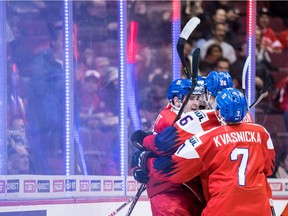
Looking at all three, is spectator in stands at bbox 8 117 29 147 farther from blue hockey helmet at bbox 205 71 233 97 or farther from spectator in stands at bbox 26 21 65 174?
blue hockey helmet at bbox 205 71 233 97

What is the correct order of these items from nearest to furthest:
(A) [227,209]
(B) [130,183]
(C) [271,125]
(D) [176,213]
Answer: (A) [227,209]
(D) [176,213]
(B) [130,183]
(C) [271,125]

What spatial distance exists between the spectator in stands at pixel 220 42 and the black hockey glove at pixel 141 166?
241cm

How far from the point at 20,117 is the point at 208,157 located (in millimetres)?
1445

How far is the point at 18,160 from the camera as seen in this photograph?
193 inches

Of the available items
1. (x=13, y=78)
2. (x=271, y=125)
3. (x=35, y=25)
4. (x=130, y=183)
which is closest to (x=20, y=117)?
(x=13, y=78)

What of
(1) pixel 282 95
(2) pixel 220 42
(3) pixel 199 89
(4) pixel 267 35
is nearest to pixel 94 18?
(3) pixel 199 89

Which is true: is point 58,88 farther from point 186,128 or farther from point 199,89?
point 186,128

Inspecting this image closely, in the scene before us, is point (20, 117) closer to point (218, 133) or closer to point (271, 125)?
point (218, 133)

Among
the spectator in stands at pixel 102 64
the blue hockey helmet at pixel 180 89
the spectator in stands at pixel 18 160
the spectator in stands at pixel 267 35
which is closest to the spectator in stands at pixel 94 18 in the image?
the spectator in stands at pixel 102 64

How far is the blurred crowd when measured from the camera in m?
4.96

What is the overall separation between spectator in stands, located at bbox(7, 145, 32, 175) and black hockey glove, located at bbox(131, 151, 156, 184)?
738 millimetres

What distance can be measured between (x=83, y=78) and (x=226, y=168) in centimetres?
167

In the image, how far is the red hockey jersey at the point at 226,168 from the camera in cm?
390

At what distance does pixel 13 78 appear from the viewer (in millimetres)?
4891
